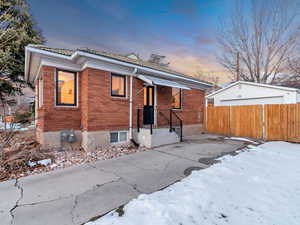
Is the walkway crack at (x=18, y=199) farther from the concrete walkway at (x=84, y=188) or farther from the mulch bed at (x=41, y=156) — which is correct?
the mulch bed at (x=41, y=156)

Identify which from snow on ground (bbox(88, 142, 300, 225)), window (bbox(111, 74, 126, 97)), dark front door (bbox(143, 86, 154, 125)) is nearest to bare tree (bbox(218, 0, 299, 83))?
dark front door (bbox(143, 86, 154, 125))

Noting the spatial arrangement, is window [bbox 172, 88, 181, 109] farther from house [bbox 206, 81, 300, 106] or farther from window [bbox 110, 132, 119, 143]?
house [bbox 206, 81, 300, 106]

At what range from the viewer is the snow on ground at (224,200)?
229cm

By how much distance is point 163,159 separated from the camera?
5371 millimetres

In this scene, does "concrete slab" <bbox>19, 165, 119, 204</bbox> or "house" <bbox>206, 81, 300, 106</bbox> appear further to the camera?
"house" <bbox>206, 81, 300, 106</bbox>

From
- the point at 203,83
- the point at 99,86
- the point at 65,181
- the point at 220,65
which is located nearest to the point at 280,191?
the point at 65,181

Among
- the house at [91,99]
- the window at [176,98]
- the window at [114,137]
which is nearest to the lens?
the house at [91,99]

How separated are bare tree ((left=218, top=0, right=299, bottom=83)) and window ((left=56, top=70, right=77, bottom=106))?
1662 cm

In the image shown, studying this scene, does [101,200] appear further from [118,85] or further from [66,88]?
[66,88]

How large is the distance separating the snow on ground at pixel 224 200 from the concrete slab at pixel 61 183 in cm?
139

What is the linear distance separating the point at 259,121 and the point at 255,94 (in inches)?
122

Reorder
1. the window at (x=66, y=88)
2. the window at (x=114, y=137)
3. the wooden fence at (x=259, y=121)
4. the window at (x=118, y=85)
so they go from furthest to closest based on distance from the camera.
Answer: the wooden fence at (x=259, y=121) → the window at (x=118, y=85) → the window at (x=114, y=137) → the window at (x=66, y=88)

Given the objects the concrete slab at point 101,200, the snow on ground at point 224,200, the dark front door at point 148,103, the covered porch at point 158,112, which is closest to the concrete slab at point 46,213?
the concrete slab at point 101,200

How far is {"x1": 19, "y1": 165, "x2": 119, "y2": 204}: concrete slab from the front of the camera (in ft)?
10.3
